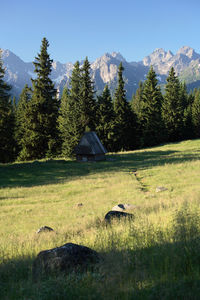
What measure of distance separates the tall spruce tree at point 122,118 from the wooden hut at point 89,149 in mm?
17618

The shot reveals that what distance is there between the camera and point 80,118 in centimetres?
5312

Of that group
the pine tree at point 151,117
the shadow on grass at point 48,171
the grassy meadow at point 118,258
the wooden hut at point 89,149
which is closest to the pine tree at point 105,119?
the pine tree at point 151,117

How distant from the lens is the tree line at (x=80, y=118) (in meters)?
45.0

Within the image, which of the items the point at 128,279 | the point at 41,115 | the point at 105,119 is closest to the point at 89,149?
the point at 41,115

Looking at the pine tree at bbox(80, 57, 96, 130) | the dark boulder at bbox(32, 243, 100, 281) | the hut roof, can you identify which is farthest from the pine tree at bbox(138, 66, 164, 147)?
the dark boulder at bbox(32, 243, 100, 281)

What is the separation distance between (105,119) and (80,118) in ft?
21.9

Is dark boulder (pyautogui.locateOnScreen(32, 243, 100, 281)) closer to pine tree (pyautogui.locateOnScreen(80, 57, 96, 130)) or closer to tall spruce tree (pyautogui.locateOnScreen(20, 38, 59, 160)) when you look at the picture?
tall spruce tree (pyautogui.locateOnScreen(20, 38, 59, 160))

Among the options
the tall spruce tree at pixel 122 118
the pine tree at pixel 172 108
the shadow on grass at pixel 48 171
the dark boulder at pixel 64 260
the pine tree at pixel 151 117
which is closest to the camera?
the dark boulder at pixel 64 260

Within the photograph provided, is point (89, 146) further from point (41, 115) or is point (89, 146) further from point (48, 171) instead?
point (41, 115)

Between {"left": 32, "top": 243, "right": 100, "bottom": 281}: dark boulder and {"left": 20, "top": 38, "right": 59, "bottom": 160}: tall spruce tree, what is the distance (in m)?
40.0

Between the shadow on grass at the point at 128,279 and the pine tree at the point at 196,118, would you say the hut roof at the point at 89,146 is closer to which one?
the shadow on grass at the point at 128,279

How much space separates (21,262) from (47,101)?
42.0 metres

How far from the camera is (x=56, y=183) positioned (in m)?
25.3

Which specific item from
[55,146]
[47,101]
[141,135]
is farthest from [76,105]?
[141,135]
